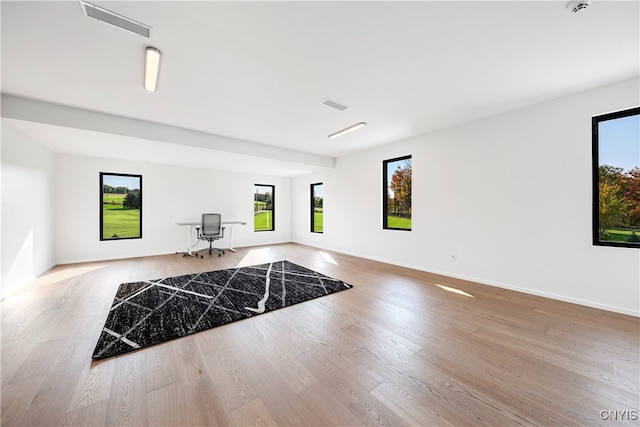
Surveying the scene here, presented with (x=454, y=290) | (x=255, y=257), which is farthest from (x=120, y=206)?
(x=454, y=290)

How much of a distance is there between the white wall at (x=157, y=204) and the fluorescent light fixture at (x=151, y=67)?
13.0 feet

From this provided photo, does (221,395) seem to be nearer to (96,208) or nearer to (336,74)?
(336,74)

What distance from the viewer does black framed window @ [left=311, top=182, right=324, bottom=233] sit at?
24.8 ft

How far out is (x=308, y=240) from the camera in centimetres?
790

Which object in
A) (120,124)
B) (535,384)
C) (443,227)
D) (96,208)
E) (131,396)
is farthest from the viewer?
(96,208)

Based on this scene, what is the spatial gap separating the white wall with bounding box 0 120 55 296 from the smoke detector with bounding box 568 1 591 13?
6.35 meters

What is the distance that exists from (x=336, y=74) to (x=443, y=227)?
10.7 feet

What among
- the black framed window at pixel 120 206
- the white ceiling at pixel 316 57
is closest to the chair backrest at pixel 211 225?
the black framed window at pixel 120 206

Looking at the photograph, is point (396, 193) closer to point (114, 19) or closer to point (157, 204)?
point (114, 19)

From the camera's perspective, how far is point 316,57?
91.7 inches

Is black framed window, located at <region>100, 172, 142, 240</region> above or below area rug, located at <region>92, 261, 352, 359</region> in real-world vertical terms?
above

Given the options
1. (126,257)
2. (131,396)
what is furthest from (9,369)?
(126,257)

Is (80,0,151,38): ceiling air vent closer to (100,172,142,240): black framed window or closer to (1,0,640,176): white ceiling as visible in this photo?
(1,0,640,176): white ceiling

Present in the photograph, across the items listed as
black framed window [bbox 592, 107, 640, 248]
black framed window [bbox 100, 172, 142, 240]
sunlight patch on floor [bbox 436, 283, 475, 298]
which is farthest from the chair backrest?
black framed window [bbox 592, 107, 640, 248]
